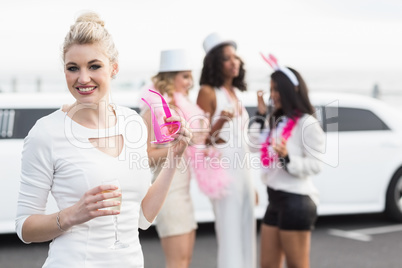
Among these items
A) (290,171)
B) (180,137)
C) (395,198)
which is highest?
(180,137)

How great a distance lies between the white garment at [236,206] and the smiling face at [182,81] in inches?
11.5

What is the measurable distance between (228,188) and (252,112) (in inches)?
114

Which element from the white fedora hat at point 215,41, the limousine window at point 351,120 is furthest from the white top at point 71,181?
the limousine window at point 351,120

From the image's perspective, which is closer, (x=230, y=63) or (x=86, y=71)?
(x=86, y=71)

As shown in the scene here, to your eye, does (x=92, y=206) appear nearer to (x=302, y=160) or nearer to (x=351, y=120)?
(x=302, y=160)

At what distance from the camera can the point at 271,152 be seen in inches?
164

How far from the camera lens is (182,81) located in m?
4.37

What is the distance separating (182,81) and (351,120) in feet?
12.1

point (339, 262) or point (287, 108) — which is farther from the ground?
point (287, 108)

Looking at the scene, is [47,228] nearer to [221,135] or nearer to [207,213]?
[221,135]

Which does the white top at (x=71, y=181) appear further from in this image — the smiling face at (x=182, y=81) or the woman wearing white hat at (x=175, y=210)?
the smiling face at (x=182, y=81)

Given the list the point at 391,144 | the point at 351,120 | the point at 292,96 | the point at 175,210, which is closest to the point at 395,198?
the point at 391,144

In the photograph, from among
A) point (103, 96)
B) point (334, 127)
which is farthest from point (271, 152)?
point (334, 127)

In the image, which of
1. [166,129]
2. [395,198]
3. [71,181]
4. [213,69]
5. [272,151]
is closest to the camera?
[71,181]
